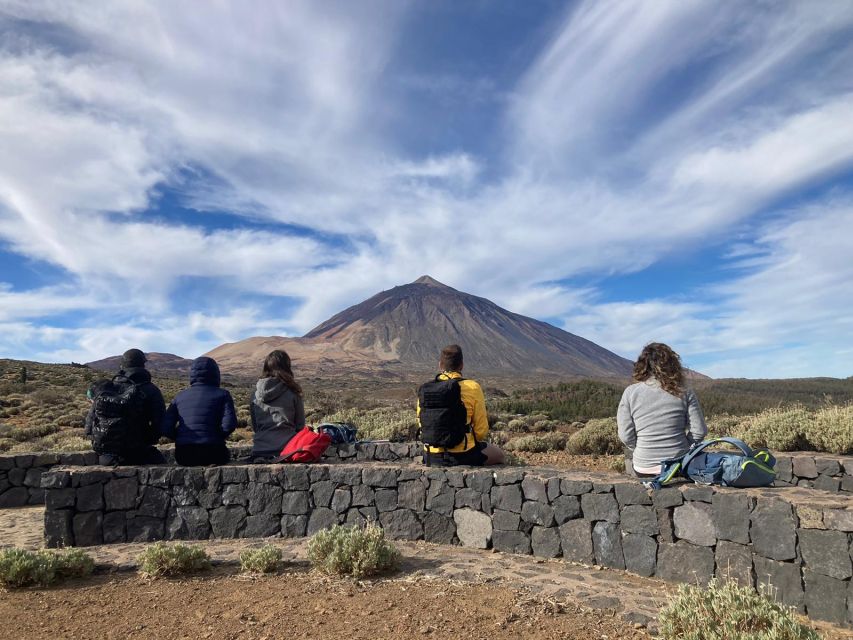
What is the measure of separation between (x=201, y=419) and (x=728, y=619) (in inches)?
209

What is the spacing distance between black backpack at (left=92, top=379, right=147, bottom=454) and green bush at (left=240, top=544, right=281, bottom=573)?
2234mm

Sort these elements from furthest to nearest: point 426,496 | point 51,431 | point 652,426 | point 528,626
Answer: point 51,431 < point 426,496 < point 652,426 < point 528,626

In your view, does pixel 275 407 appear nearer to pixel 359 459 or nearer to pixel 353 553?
pixel 353 553

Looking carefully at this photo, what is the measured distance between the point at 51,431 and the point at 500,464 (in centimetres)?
1473

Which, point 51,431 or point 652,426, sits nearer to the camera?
point 652,426

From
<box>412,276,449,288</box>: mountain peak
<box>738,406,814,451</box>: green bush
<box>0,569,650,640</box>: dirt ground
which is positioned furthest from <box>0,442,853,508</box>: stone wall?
<box>412,276,449,288</box>: mountain peak

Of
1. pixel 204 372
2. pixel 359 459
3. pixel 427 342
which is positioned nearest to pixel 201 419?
pixel 204 372

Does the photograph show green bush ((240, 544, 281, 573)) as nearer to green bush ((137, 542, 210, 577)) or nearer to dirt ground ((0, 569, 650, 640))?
dirt ground ((0, 569, 650, 640))

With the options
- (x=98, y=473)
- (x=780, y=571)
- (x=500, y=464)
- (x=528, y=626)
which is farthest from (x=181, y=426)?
(x=780, y=571)

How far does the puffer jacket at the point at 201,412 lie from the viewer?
255 inches

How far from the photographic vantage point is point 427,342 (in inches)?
5394

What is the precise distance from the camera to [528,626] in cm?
391

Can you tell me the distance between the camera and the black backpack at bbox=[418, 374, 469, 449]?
5.95 meters

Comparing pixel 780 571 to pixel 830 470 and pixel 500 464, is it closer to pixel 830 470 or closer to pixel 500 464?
pixel 500 464
